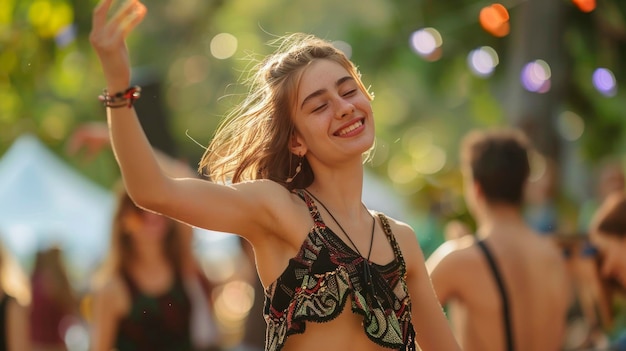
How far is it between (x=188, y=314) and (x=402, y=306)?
131 inches

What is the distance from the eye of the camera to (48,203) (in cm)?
1472

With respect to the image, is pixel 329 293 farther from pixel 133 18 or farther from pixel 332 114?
pixel 133 18

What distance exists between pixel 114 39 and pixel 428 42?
9.34 metres

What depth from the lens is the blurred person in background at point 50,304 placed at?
1221cm

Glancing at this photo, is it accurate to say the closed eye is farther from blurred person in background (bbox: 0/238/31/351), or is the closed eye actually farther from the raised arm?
blurred person in background (bbox: 0/238/31/351)

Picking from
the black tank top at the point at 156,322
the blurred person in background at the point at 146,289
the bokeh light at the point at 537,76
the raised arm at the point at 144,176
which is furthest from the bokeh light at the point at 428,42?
the raised arm at the point at 144,176

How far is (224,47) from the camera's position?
23531 millimetres

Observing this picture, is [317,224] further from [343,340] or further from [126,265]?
[126,265]

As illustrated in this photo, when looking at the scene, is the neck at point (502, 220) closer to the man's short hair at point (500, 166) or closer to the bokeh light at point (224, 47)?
the man's short hair at point (500, 166)

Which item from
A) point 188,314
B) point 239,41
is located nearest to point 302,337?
point 188,314

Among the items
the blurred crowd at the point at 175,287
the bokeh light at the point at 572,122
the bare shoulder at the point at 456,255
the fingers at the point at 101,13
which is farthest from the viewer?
the bokeh light at the point at 572,122

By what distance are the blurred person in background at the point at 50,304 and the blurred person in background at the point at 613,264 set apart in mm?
5815

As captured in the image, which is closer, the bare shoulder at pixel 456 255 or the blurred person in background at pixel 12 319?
the bare shoulder at pixel 456 255

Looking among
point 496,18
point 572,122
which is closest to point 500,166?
point 496,18
